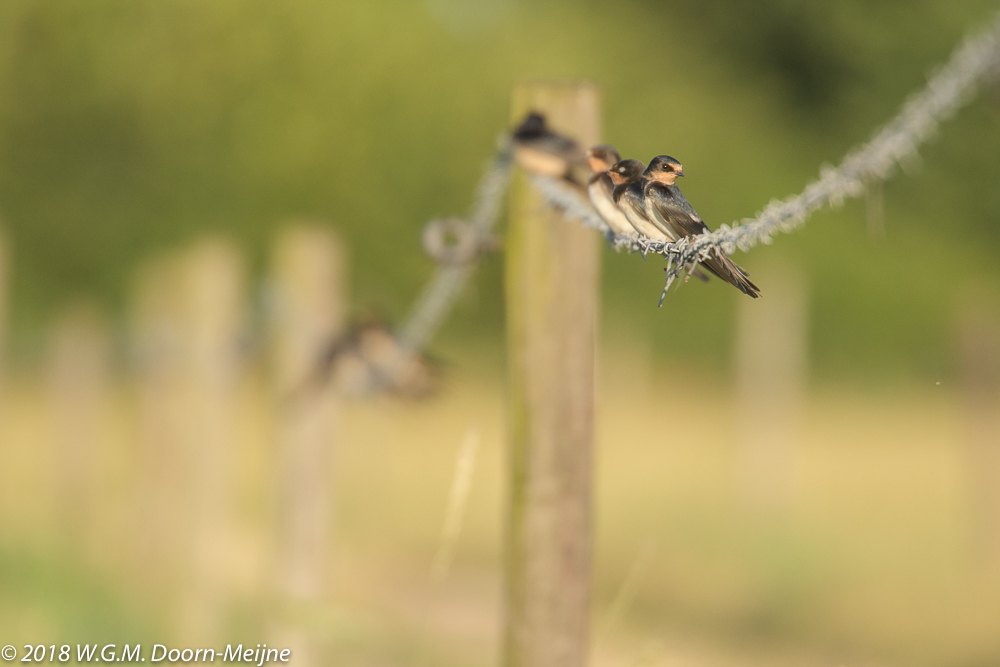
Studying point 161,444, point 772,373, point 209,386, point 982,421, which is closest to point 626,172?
point 209,386

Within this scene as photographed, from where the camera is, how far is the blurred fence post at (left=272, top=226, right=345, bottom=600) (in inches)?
203

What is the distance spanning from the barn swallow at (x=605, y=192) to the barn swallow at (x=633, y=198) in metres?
0.04

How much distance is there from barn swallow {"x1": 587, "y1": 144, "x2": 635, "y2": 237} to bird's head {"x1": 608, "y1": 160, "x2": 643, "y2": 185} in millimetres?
55

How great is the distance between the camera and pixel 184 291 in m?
6.68

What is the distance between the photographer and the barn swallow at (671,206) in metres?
1.78

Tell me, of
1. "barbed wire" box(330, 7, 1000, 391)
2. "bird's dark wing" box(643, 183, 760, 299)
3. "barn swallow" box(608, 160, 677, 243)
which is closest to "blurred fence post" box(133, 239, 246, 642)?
"barbed wire" box(330, 7, 1000, 391)

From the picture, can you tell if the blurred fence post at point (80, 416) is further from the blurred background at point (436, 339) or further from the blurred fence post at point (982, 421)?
the blurred fence post at point (982, 421)

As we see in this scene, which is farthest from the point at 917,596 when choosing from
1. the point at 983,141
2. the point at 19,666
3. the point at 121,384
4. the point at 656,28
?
the point at 121,384

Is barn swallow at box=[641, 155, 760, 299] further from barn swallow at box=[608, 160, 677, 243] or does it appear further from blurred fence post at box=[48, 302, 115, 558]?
blurred fence post at box=[48, 302, 115, 558]

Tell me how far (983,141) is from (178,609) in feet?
21.3

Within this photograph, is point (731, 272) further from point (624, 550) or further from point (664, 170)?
point (624, 550)

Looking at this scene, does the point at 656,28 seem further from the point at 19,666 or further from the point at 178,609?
the point at 19,666

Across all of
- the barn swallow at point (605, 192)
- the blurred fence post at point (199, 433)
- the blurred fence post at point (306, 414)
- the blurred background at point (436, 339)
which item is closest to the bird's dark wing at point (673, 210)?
the barn swallow at point (605, 192)

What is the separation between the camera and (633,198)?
6.32ft
